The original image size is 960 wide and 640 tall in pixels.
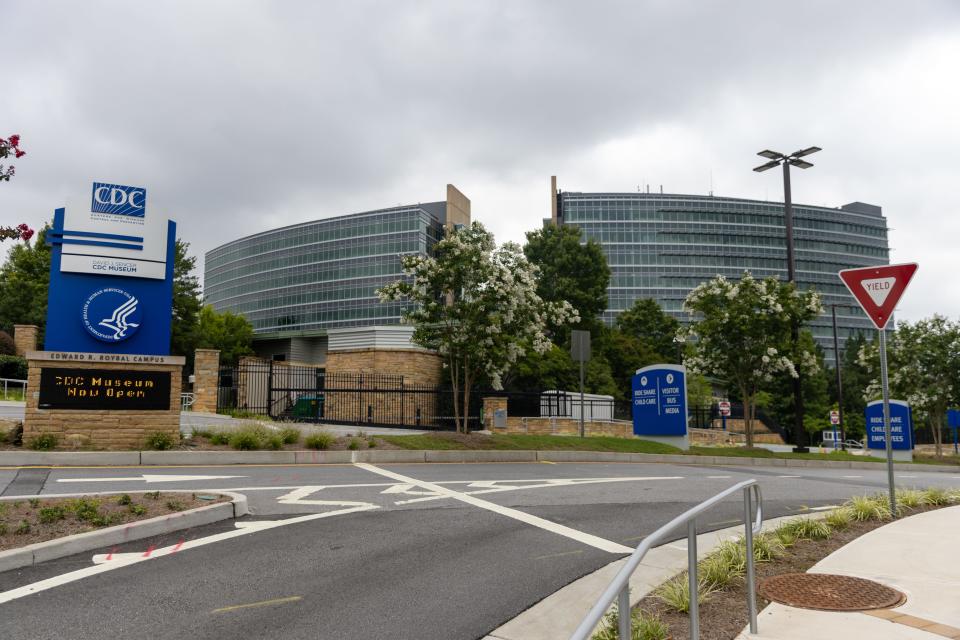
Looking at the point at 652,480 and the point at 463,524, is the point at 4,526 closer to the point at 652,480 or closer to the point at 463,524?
the point at 463,524

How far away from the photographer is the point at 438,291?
1972 centimetres

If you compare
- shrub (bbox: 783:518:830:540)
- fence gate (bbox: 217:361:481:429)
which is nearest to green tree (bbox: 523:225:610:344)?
fence gate (bbox: 217:361:481:429)

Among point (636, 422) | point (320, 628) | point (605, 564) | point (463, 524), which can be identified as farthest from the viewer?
point (636, 422)

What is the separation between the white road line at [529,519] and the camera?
7.54 metres

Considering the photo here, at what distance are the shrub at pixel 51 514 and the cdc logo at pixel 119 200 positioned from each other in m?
10.1

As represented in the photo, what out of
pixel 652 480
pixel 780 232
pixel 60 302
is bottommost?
pixel 652 480

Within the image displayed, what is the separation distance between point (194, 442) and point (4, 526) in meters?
8.94

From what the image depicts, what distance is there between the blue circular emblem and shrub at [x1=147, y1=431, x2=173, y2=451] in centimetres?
235

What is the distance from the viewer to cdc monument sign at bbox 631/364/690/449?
24078mm

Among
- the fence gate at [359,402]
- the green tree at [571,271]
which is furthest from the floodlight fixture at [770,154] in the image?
the green tree at [571,271]

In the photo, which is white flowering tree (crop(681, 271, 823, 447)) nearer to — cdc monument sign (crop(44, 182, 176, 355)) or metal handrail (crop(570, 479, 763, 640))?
cdc monument sign (crop(44, 182, 176, 355))

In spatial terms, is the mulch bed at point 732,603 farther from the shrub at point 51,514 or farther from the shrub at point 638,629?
the shrub at point 51,514

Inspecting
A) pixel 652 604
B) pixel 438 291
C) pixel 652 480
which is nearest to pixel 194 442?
pixel 438 291

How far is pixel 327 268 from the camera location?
4149 inches
